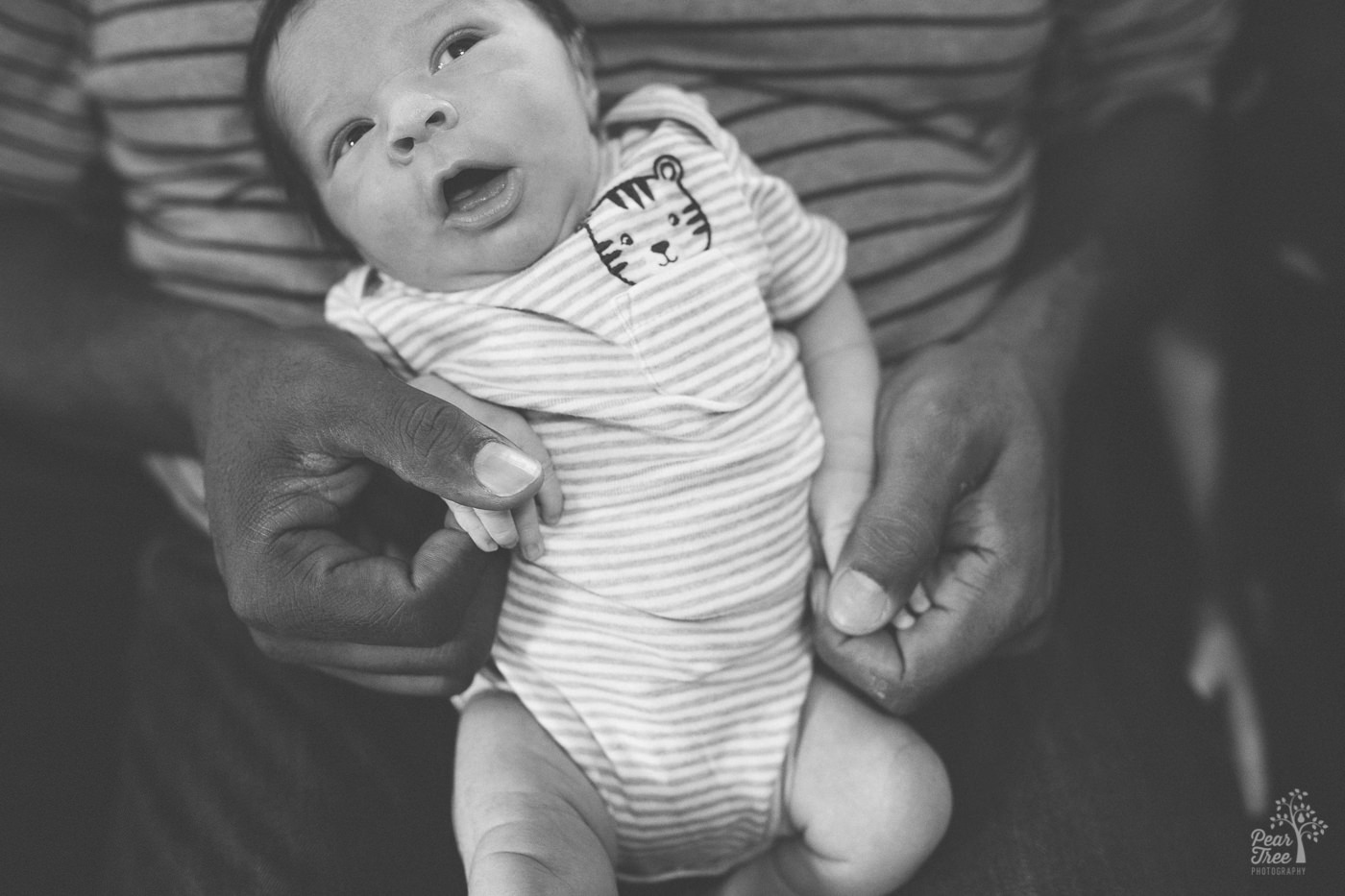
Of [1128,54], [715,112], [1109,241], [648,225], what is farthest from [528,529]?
[1128,54]

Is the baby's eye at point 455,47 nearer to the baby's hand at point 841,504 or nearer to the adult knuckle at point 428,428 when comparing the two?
the adult knuckle at point 428,428

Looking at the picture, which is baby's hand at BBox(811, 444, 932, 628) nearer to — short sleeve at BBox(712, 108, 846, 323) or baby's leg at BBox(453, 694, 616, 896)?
short sleeve at BBox(712, 108, 846, 323)

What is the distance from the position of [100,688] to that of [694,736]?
2.05ft

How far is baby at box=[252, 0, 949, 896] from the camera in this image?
0.83 metres

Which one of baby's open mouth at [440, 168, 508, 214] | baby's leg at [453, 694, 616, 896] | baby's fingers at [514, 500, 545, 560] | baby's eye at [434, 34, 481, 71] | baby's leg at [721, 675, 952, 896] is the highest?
baby's eye at [434, 34, 481, 71]

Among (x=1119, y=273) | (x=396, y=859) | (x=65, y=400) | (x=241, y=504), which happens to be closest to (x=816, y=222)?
(x=1119, y=273)

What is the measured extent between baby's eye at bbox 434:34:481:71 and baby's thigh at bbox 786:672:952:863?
66cm

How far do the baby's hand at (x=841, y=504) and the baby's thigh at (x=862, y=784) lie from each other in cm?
10

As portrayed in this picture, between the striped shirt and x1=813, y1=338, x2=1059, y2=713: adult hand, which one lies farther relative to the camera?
the striped shirt

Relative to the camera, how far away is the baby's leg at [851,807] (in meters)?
0.83

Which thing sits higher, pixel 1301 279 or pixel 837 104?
pixel 837 104

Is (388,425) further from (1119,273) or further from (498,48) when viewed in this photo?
(1119,273)

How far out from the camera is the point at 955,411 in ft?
3.09

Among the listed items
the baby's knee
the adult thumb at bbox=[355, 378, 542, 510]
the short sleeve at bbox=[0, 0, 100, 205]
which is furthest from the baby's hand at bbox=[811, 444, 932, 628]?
the short sleeve at bbox=[0, 0, 100, 205]
